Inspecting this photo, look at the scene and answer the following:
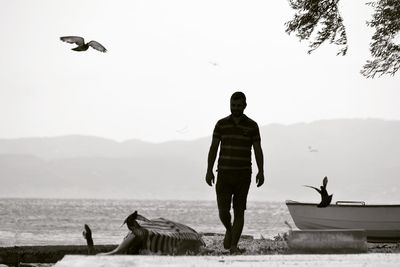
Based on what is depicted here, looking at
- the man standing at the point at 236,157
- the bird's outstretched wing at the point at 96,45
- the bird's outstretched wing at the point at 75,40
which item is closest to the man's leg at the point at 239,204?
the man standing at the point at 236,157

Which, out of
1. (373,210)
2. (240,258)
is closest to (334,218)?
(373,210)

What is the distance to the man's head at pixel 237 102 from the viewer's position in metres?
13.7

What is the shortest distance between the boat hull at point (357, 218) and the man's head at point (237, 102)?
1202cm

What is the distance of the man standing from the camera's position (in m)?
13.8

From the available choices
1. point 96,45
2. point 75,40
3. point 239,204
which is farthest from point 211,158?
point 75,40

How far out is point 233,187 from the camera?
13.9m

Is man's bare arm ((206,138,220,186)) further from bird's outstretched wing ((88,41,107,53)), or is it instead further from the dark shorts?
bird's outstretched wing ((88,41,107,53))

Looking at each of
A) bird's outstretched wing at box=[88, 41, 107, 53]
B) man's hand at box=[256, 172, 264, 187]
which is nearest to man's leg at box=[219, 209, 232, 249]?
man's hand at box=[256, 172, 264, 187]

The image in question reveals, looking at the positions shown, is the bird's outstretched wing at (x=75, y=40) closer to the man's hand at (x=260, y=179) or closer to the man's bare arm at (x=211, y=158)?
the man's bare arm at (x=211, y=158)

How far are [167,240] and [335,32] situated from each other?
9.38 meters

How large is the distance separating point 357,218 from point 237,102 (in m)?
14.0

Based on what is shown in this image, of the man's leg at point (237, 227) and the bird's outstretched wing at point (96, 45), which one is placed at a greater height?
the bird's outstretched wing at point (96, 45)

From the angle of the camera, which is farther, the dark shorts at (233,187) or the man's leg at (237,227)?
the man's leg at (237,227)

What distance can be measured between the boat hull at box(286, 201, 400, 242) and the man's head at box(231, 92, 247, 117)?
39.4 ft
